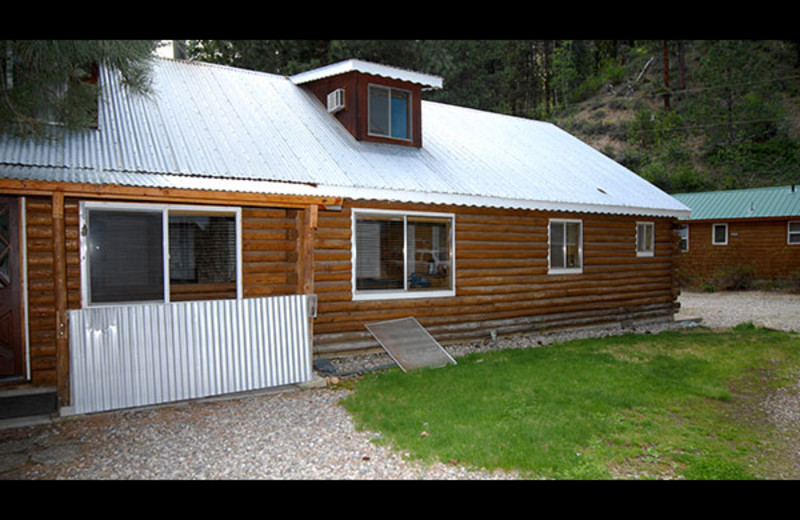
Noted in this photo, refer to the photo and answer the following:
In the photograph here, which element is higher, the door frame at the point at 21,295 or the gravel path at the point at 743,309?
the door frame at the point at 21,295

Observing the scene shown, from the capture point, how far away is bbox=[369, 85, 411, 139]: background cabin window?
1090 cm

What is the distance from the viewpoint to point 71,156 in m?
6.75

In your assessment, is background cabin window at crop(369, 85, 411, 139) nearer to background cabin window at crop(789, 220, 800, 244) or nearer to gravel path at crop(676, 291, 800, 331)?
gravel path at crop(676, 291, 800, 331)

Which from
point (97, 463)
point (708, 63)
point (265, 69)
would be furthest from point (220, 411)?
point (708, 63)

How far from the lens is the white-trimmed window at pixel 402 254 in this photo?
362 inches

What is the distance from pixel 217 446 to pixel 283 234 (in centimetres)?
401

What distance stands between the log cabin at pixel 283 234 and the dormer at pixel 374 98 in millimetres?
43

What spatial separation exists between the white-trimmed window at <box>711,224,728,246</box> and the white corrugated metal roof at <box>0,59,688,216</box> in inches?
452

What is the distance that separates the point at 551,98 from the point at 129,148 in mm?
46436

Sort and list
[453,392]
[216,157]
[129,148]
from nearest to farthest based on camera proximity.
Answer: [453,392] < [129,148] < [216,157]

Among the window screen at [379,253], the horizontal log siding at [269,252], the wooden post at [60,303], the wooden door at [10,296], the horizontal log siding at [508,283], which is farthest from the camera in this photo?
the window screen at [379,253]

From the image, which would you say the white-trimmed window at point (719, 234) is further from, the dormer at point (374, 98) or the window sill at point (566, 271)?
the dormer at point (374, 98)

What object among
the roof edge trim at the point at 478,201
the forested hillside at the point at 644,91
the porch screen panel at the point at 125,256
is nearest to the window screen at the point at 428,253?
the roof edge trim at the point at 478,201
